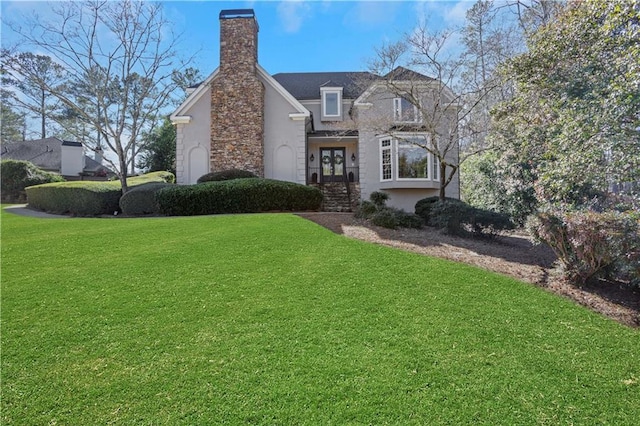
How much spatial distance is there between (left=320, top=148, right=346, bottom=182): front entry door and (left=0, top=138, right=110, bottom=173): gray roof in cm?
2031

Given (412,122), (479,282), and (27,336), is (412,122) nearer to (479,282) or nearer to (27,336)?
(479,282)

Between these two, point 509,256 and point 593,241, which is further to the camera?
point 509,256

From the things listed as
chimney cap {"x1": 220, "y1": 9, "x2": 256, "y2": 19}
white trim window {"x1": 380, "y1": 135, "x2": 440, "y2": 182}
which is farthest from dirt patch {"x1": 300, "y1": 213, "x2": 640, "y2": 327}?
chimney cap {"x1": 220, "y1": 9, "x2": 256, "y2": 19}

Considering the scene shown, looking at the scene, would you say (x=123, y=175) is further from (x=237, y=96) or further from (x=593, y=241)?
(x=593, y=241)

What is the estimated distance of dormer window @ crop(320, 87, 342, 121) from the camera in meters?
20.5

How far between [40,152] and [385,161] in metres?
29.8

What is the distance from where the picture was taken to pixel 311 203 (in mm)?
12789

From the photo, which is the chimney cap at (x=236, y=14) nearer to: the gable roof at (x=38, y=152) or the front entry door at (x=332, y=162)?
the front entry door at (x=332, y=162)

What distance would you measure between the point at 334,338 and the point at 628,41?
5.49 metres

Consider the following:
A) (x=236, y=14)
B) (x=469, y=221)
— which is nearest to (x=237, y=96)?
(x=236, y=14)

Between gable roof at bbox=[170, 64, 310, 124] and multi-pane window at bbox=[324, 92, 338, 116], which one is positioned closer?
gable roof at bbox=[170, 64, 310, 124]

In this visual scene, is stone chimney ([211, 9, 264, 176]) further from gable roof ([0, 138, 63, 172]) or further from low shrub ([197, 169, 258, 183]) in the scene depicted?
gable roof ([0, 138, 63, 172])

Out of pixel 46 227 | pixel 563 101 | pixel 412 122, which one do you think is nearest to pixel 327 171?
pixel 412 122

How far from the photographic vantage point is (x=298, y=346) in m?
3.48
